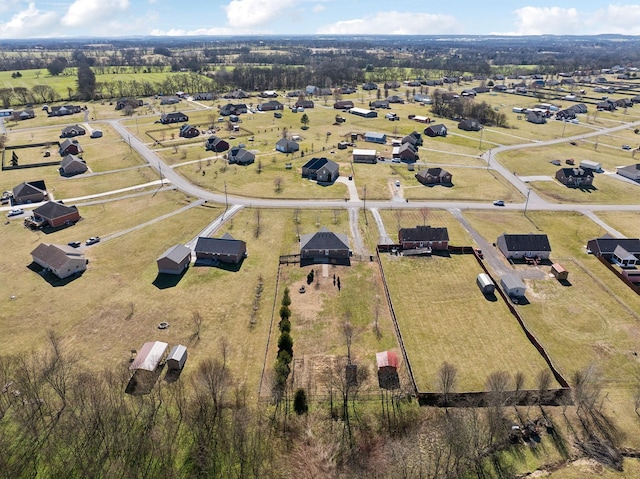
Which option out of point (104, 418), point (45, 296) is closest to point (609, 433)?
point (104, 418)

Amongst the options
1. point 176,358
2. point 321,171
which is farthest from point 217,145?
point 176,358

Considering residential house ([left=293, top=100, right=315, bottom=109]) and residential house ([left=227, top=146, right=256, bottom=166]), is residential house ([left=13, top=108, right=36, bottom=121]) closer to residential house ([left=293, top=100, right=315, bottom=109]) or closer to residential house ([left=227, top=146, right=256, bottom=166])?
residential house ([left=227, top=146, right=256, bottom=166])

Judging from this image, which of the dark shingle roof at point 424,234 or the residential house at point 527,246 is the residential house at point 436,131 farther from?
the residential house at point 527,246

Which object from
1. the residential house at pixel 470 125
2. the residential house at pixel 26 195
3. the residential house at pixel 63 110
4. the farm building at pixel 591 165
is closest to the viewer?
the residential house at pixel 26 195

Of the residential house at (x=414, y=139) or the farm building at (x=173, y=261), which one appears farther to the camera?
the residential house at (x=414, y=139)

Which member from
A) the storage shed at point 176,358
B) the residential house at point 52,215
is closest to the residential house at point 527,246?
the storage shed at point 176,358

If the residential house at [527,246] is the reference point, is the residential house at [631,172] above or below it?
above

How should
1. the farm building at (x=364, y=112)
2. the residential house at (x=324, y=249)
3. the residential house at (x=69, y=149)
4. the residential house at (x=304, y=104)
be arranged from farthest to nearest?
the residential house at (x=304, y=104)
the farm building at (x=364, y=112)
the residential house at (x=69, y=149)
the residential house at (x=324, y=249)

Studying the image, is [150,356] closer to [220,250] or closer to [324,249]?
[220,250]

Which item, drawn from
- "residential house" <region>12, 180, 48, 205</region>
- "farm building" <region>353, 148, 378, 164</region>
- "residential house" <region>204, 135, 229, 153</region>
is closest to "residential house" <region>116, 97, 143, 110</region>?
"residential house" <region>204, 135, 229, 153</region>

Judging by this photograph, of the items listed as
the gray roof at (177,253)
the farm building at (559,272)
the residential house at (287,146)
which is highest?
the residential house at (287,146)
